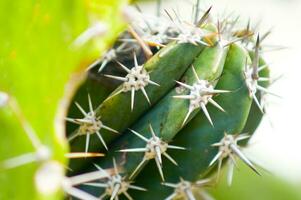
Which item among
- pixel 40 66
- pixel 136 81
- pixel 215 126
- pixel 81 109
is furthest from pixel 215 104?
pixel 40 66

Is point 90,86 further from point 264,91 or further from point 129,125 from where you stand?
point 264,91

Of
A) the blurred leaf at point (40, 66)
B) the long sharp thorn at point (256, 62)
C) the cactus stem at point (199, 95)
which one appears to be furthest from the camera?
the long sharp thorn at point (256, 62)

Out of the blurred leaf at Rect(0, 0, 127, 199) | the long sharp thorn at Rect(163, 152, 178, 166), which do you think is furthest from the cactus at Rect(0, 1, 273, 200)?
the blurred leaf at Rect(0, 0, 127, 199)

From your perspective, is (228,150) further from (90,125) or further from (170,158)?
(90,125)

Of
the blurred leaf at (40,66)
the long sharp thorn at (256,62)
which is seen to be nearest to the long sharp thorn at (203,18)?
the long sharp thorn at (256,62)

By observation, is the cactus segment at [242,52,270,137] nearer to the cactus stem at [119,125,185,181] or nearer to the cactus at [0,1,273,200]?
the cactus at [0,1,273,200]

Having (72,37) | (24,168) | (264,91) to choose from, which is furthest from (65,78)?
(264,91)

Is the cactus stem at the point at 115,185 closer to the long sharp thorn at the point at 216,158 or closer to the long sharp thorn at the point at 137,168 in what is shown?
the long sharp thorn at the point at 137,168

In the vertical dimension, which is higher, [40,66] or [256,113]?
[256,113]
